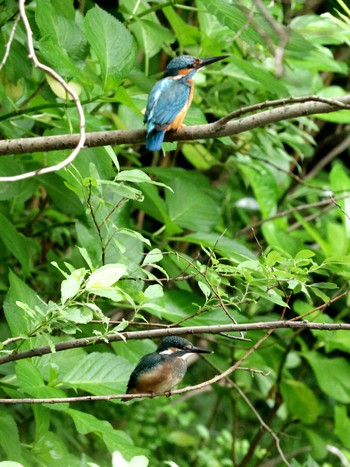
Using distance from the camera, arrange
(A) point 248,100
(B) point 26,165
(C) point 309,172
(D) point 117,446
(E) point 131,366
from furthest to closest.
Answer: (C) point 309,172 < (A) point 248,100 < (B) point 26,165 < (E) point 131,366 < (D) point 117,446

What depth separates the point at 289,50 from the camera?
2469 mm

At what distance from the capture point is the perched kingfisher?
228cm

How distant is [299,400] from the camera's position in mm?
3672

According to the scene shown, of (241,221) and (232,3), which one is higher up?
(232,3)

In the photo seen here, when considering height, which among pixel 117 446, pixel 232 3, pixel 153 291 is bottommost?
pixel 117 446

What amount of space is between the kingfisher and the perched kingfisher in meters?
0.58

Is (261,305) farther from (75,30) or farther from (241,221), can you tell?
(75,30)

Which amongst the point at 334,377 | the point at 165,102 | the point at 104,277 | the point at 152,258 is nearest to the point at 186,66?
the point at 165,102

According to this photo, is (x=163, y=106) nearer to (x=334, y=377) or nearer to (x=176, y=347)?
(x=176, y=347)

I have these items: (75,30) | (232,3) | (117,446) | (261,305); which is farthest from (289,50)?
(261,305)

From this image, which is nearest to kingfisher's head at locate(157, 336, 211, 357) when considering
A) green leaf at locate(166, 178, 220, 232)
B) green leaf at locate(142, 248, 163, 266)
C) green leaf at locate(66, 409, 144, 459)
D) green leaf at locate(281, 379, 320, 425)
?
green leaf at locate(66, 409, 144, 459)

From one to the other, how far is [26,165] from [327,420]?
93.0 inches

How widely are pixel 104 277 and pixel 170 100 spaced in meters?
0.69

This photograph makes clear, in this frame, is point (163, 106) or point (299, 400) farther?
point (299, 400)
